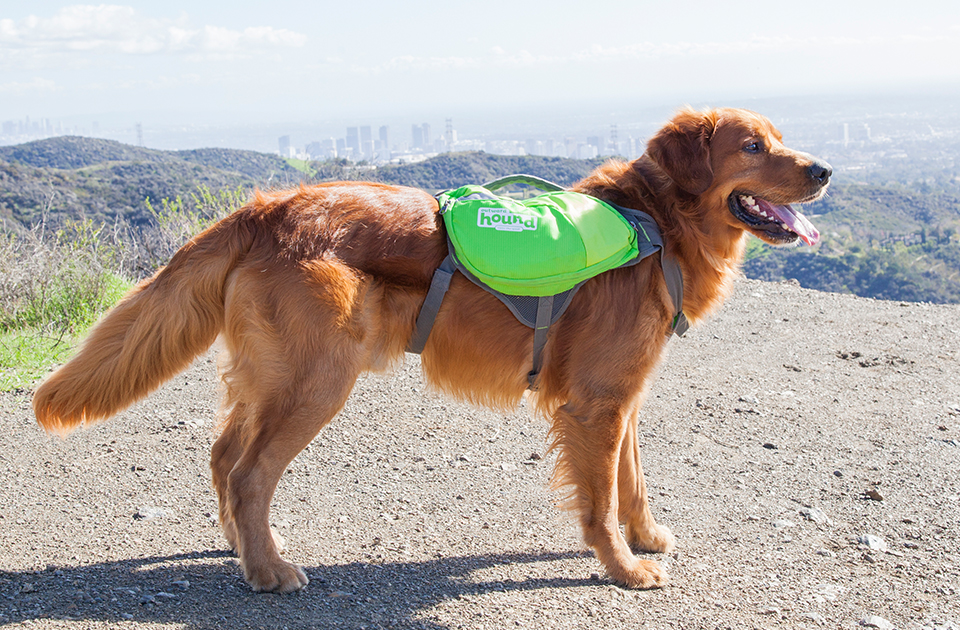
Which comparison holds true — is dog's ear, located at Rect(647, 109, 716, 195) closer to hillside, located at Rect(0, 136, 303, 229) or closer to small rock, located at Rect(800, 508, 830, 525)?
small rock, located at Rect(800, 508, 830, 525)

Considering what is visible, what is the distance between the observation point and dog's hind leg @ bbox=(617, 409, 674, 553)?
11.9 feet

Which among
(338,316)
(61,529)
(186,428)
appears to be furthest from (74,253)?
(338,316)

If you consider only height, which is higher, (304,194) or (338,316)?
(304,194)

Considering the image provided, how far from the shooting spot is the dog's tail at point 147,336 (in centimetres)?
310

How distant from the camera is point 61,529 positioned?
3.67 metres

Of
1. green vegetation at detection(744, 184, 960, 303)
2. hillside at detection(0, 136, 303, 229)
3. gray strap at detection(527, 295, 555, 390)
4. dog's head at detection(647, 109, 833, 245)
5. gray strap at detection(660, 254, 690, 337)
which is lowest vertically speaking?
green vegetation at detection(744, 184, 960, 303)

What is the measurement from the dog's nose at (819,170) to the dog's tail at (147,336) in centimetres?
260

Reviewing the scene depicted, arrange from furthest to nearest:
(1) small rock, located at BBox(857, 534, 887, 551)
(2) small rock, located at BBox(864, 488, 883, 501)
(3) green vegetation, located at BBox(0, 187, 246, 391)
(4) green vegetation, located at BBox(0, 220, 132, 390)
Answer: (4) green vegetation, located at BBox(0, 220, 132, 390), (3) green vegetation, located at BBox(0, 187, 246, 391), (2) small rock, located at BBox(864, 488, 883, 501), (1) small rock, located at BBox(857, 534, 887, 551)

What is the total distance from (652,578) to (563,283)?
1442 mm

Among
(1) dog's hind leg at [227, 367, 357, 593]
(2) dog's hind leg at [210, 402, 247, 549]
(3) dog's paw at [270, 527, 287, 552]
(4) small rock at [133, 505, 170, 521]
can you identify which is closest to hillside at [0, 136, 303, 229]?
(4) small rock at [133, 505, 170, 521]

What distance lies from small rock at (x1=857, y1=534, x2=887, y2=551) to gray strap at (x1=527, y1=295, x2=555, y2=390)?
6.34ft

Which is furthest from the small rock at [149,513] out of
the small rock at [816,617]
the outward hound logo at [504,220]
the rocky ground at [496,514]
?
the small rock at [816,617]

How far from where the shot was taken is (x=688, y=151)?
3379 millimetres

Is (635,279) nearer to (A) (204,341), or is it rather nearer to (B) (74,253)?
(A) (204,341)
